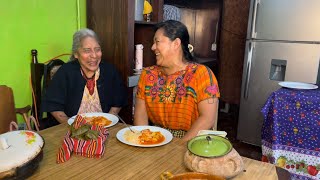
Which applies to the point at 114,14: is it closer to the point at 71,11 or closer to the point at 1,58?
the point at 71,11

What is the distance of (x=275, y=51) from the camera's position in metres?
2.84

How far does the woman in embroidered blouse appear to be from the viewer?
1.59m

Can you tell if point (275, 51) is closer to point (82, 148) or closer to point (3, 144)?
point (82, 148)

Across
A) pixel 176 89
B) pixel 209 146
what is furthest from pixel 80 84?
pixel 209 146

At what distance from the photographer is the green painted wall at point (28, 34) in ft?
6.03

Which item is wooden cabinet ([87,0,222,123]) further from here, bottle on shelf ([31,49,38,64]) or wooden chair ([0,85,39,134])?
wooden chair ([0,85,39,134])

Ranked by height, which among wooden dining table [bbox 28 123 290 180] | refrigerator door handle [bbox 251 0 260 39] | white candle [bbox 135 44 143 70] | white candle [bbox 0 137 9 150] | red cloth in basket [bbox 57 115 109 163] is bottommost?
wooden dining table [bbox 28 123 290 180]

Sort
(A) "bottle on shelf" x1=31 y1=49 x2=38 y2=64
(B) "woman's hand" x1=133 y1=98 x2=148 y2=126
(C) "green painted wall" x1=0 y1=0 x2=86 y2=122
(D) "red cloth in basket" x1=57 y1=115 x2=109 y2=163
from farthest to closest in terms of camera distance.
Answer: (A) "bottle on shelf" x1=31 y1=49 x2=38 y2=64
(C) "green painted wall" x1=0 y1=0 x2=86 y2=122
(B) "woman's hand" x1=133 y1=98 x2=148 y2=126
(D) "red cloth in basket" x1=57 y1=115 x2=109 y2=163

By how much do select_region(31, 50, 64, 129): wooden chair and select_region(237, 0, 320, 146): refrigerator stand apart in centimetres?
195

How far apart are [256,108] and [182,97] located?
5.46ft

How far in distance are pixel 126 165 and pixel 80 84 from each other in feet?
3.62

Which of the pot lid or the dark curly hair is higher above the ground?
the dark curly hair

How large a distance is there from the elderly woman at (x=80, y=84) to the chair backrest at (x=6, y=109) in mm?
236

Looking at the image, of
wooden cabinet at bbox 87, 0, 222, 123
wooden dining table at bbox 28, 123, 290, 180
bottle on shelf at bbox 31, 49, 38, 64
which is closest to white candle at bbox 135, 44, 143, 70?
wooden cabinet at bbox 87, 0, 222, 123
